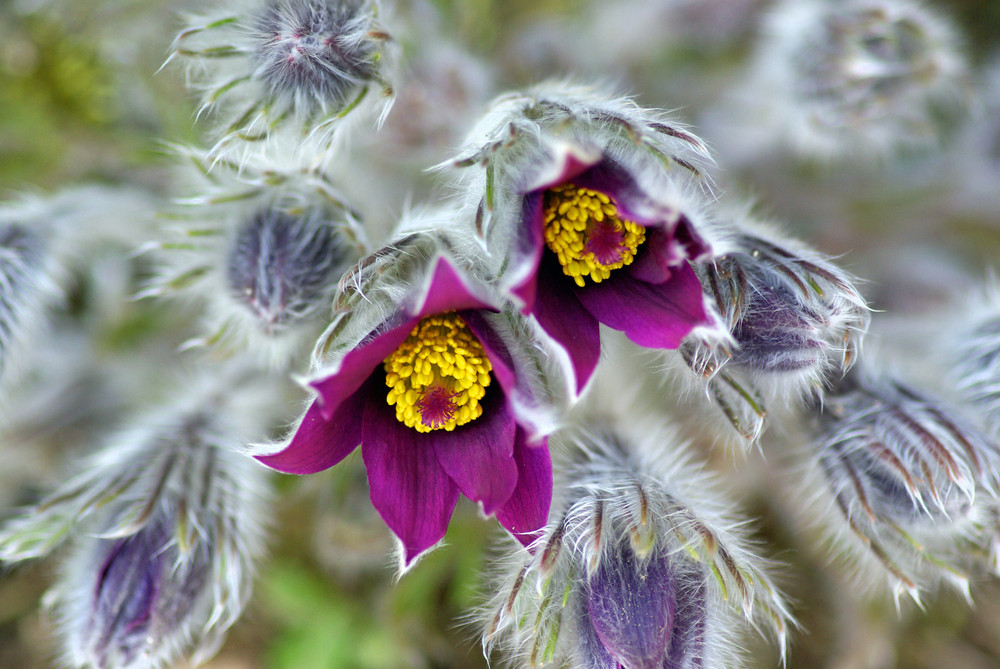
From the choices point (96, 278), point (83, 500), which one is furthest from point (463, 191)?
point (96, 278)

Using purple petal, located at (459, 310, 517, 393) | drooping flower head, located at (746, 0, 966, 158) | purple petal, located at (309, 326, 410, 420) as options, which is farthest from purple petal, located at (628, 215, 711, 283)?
drooping flower head, located at (746, 0, 966, 158)

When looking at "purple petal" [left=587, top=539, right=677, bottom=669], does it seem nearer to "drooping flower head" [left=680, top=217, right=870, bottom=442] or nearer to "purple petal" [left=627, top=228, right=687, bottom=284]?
"drooping flower head" [left=680, top=217, right=870, bottom=442]

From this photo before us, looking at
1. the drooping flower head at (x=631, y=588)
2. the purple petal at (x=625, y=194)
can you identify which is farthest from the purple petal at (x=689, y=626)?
the purple petal at (x=625, y=194)

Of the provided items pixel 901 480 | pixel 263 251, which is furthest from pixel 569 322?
pixel 901 480

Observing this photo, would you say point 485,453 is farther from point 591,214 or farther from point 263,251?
point 263,251

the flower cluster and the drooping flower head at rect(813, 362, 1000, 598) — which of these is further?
the drooping flower head at rect(813, 362, 1000, 598)

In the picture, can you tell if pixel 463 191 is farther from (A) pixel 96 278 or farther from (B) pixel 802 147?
(A) pixel 96 278

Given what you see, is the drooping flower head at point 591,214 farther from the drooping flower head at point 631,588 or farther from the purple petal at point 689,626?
the purple petal at point 689,626
